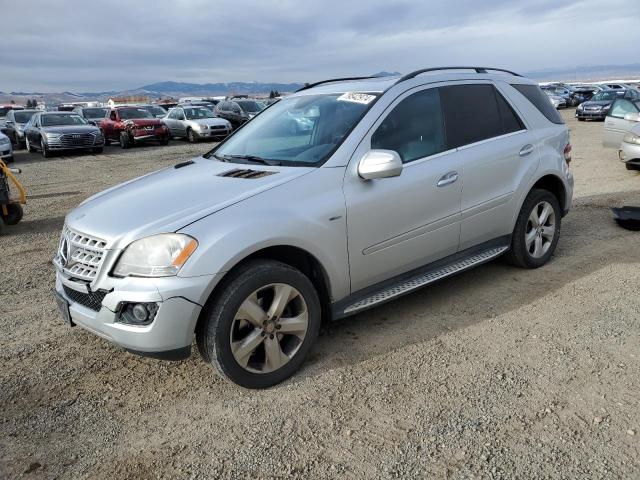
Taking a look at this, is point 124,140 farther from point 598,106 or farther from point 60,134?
point 598,106

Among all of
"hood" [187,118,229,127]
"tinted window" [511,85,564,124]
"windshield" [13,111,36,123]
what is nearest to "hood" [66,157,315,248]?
"tinted window" [511,85,564,124]

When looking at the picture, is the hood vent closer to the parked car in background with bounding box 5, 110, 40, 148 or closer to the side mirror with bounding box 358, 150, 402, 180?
the side mirror with bounding box 358, 150, 402, 180

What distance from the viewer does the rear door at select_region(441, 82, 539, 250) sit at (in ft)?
13.3

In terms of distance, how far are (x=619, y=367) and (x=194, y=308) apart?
2.52 m

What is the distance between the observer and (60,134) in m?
17.0

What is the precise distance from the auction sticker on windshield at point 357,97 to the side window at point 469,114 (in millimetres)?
683

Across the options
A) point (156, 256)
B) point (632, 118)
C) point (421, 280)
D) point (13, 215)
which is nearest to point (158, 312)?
point (156, 256)

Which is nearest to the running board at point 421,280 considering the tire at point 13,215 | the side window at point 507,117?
the side window at point 507,117

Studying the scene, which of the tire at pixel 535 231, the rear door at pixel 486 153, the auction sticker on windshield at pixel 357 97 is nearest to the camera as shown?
the auction sticker on windshield at pixel 357 97

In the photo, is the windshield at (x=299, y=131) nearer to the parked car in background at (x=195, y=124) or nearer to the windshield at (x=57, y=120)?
the windshield at (x=57, y=120)

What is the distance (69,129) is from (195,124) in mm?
5035

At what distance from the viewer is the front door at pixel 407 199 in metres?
3.39

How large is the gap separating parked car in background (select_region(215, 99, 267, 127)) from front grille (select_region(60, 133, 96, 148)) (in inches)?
297

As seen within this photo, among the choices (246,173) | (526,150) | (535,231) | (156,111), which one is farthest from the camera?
(156,111)
